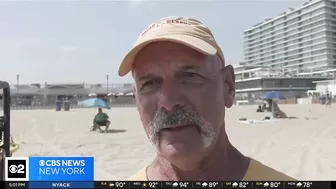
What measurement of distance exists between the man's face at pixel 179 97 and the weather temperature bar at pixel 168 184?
0.20 metres

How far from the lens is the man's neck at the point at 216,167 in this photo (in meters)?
1.03

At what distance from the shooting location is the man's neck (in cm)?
103

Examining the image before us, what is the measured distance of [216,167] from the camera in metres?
1.05

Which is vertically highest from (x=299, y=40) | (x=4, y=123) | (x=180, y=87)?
(x=299, y=40)

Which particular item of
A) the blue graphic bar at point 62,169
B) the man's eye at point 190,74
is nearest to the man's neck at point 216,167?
the man's eye at point 190,74

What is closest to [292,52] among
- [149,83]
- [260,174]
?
[260,174]

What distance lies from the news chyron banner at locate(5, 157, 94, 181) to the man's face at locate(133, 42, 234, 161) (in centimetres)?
53

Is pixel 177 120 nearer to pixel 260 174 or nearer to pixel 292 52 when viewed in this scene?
pixel 260 174

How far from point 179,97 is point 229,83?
0.72 feet

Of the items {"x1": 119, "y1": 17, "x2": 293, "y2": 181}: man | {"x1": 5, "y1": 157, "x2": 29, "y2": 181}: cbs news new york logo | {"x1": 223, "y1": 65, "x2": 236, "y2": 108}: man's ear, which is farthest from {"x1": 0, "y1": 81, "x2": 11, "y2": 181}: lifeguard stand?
{"x1": 223, "y1": 65, "x2": 236, "y2": 108}: man's ear

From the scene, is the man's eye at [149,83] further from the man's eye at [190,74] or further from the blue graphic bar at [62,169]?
the blue graphic bar at [62,169]

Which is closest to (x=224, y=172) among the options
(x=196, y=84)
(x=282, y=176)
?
(x=282, y=176)

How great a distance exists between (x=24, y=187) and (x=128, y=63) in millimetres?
741

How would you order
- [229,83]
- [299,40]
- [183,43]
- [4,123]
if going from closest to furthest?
[183,43] < [229,83] < [4,123] < [299,40]
